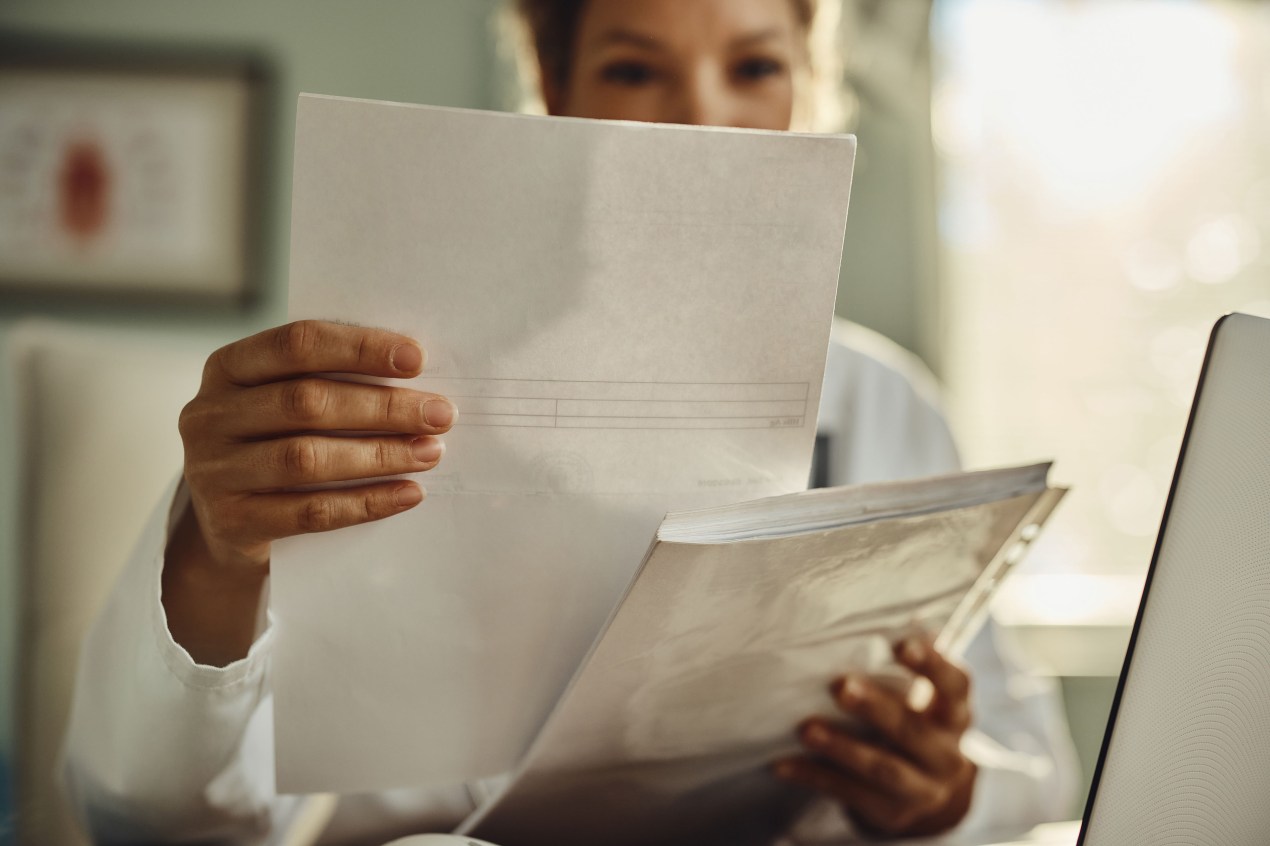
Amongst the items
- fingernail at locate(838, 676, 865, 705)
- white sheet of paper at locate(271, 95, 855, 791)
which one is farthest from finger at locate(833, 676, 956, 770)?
white sheet of paper at locate(271, 95, 855, 791)

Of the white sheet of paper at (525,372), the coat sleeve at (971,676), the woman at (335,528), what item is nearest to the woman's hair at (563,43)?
the woman at (335,528)

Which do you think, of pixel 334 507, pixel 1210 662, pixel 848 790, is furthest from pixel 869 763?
pixel 334 507

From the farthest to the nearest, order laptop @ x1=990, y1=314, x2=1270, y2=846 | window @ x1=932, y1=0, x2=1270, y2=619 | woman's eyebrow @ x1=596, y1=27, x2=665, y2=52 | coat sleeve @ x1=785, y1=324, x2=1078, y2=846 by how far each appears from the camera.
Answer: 1. window @ x1=932, y1=0, x2=1270, y2=619
2. woman's eyebrow @ x1=596, y1=27, x2=665, y2=52
3. coat sleeve @ x1=785, y1=324, x2=1078, y2=846
4. laptop @ x1=990, y1=314, x2=1270, y2=846

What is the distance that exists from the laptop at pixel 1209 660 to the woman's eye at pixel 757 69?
0.56 m

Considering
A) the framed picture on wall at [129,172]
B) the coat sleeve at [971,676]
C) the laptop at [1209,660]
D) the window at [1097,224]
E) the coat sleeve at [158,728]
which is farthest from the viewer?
the window at [1097,224]

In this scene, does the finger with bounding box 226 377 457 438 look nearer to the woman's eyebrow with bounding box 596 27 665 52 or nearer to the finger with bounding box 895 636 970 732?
the finger with bounding box 895 636 970 732

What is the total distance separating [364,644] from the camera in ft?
1.39

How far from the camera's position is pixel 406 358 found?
14.7 inches

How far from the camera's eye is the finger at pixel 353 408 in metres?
0.38

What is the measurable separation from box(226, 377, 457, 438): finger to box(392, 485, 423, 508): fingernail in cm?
3

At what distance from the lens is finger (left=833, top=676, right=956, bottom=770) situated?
1.77 ft

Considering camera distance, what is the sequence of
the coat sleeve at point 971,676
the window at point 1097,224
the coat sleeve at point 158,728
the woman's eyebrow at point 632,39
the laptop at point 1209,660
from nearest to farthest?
the laptop at point 1209,660, the coat sleeve at point 158,728, the coat sleeve at point 971,676, the woman's eyebrow at point 632,39, the window at point 1097,224

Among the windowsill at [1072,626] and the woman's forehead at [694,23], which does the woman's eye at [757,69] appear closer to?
the woman's forehead at [694,23]

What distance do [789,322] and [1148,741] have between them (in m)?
0.23
